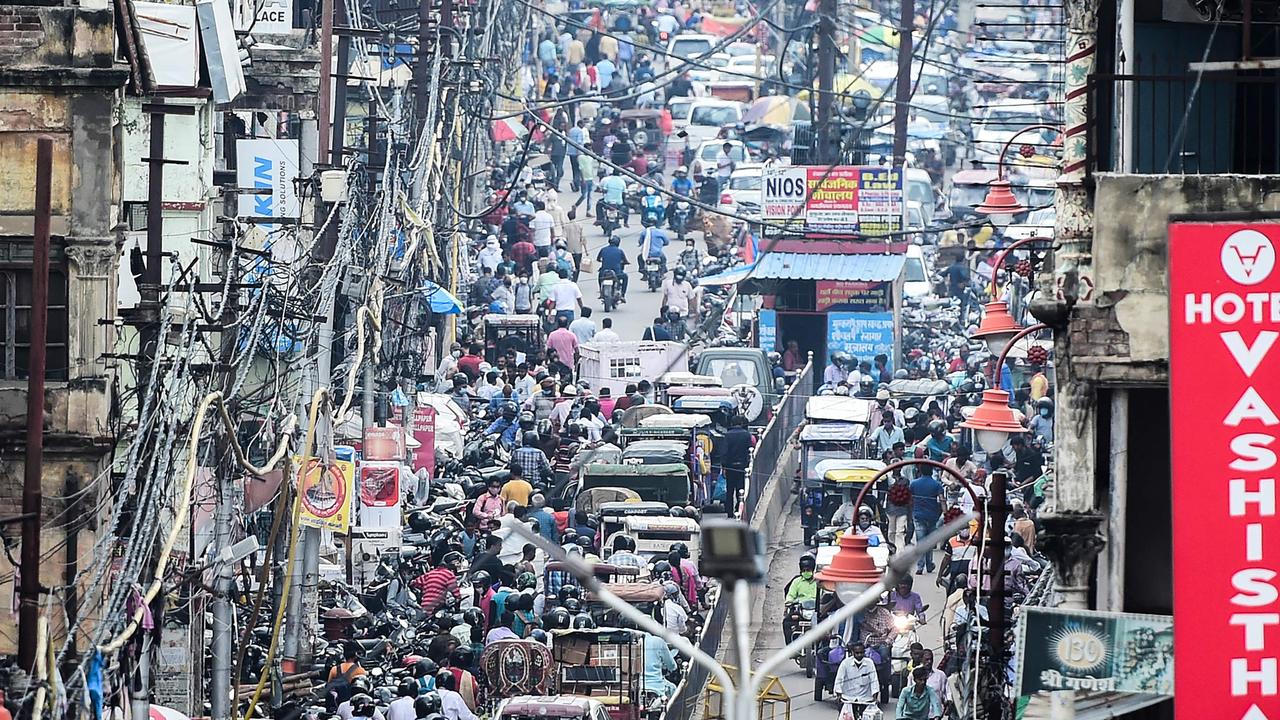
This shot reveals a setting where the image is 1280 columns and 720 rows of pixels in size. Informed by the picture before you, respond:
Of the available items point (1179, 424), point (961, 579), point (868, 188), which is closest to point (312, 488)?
point (961, 579)

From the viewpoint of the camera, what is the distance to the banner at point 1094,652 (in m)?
16.2

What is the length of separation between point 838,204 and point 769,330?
227 centimetres

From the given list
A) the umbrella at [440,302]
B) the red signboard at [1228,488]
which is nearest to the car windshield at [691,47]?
the umbrella at [440,302]

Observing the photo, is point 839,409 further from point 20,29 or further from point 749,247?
point 20,29

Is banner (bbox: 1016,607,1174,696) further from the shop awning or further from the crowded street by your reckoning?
the shop awning

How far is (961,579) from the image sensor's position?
26562mm

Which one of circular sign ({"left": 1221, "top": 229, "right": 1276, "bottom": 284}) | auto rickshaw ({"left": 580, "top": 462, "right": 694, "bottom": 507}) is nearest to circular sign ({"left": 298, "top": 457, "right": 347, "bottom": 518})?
auto rickshaw ({"left": 580, "top": 462, "right": 694, "bottom": 507})

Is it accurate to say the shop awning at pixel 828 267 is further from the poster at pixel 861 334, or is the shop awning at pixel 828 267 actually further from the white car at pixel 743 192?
the white car at pixel 743 192

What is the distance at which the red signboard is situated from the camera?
621 inches

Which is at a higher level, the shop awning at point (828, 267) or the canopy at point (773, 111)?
the canopy at point (773, 111)

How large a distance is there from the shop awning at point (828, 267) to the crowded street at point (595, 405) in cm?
8

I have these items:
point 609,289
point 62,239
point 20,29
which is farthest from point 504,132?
point 62,239

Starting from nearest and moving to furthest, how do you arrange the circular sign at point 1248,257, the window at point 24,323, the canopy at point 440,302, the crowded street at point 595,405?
the circular sign at point 1248,257
the crowded street at point 595,405
the window at point 24,323
the canopy at point 440,302

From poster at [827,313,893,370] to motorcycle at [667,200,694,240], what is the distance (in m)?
11.3
